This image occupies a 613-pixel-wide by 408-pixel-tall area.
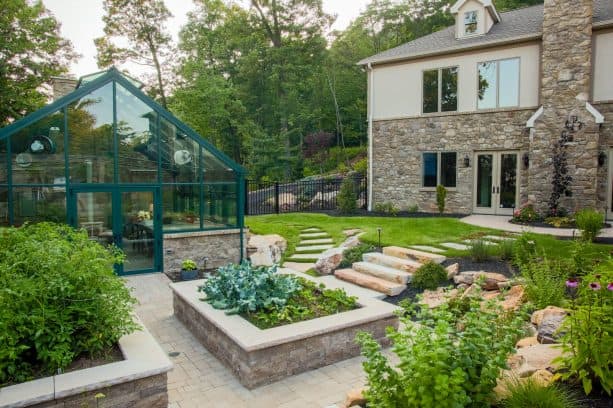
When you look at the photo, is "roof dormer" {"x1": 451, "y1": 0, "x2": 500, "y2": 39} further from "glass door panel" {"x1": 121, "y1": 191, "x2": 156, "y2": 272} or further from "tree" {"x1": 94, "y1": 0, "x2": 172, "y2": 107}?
"tree" {"x1": 94, "y1": 0, "x2": 172, "y2": 107}

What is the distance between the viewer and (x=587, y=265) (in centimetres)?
628

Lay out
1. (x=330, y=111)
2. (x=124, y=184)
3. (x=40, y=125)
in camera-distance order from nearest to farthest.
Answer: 1. (x=40, y=125)
2. (x=124, y=184)
3. (x=330, y=111)

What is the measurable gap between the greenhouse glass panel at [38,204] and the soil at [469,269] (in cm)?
664

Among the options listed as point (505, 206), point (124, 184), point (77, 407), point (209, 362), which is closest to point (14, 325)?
point (77, 407)

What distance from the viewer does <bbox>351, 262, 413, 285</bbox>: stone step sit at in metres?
7.61

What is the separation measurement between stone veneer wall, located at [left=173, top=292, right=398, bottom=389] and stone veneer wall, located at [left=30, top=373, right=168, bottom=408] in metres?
0.91

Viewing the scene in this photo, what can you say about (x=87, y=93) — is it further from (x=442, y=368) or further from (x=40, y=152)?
(x=442, y=368)

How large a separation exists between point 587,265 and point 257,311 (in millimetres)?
4865

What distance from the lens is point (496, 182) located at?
13633 millimetres

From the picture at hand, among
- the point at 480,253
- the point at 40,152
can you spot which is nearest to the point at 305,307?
the point at 480,253

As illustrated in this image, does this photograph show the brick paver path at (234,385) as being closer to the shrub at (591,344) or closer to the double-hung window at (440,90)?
the shrub at (591,344)

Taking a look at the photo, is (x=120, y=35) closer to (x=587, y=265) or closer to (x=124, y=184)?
(x=124, y=184)

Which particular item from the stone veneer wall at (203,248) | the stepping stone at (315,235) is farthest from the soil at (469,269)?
the stone veneer wall at (203,248)

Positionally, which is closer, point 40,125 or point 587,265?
point 587,265
